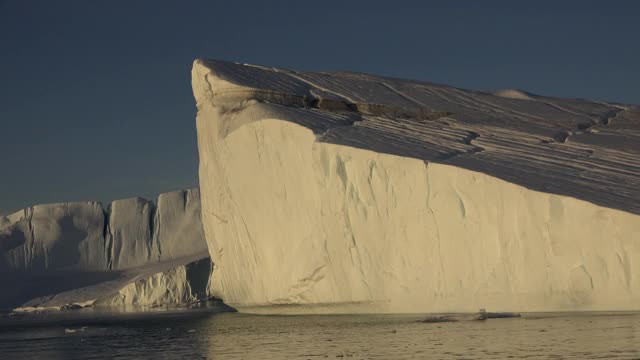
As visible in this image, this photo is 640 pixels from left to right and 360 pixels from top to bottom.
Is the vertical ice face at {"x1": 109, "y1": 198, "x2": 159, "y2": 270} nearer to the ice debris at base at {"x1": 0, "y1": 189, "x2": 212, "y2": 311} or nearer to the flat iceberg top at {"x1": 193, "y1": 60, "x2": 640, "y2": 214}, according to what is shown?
the ice debris at base at {"x1": 0, "y1": 189, "x2": 212, "y2": 311}

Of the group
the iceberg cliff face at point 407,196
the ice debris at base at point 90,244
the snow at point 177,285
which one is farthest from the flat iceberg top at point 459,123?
the ice debris at base at point 90,244

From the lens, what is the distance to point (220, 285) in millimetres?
28297

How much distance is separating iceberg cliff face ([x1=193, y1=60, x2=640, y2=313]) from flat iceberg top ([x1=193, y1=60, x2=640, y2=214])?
0.20 feet

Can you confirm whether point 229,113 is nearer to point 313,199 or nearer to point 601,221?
point 313,199

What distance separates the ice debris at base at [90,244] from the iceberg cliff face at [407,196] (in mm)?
18560

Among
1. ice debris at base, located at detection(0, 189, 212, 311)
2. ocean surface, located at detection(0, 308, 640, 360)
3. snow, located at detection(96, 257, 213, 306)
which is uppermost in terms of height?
ice debris at base, located at detection(0, 189, 212, 311)

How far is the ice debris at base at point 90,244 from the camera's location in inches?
1825

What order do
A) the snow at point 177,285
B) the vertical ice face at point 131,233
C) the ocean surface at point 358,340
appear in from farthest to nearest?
the vertical ice face at point 131,233
the snow at point 177,285
the ocean surface at point 358,340

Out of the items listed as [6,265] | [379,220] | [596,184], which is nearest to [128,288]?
[6,265]

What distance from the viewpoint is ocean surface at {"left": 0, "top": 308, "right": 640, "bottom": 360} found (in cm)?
1406

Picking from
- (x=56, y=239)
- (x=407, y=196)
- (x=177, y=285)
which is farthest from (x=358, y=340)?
(x=56, y=239)

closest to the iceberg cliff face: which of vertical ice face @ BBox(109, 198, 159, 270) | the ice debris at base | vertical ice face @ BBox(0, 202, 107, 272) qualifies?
the ice debris at base

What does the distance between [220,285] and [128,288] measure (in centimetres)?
1437

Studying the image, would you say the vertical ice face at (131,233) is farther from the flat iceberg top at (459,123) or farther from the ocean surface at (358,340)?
the ocean surface at (358,340)
